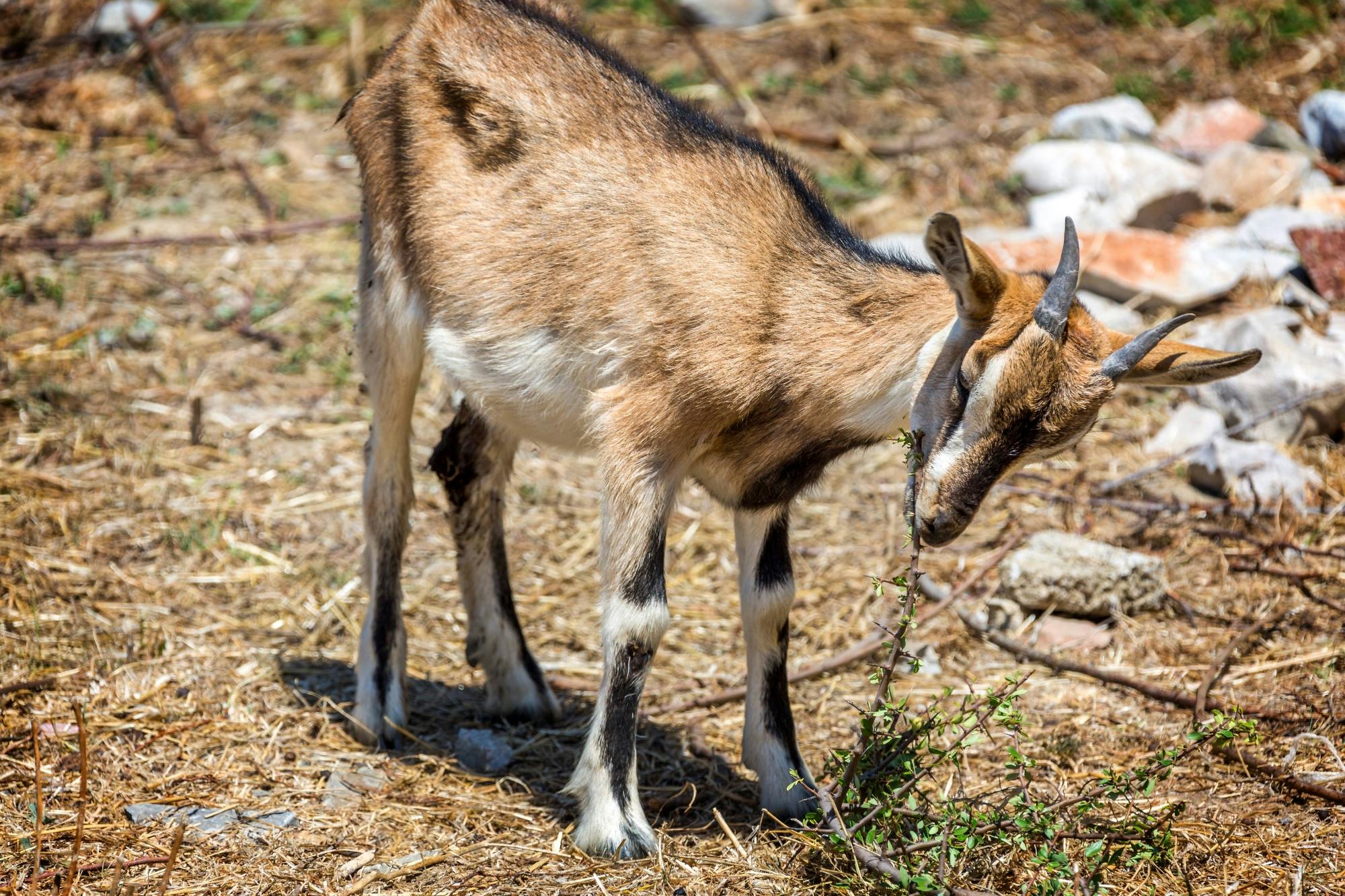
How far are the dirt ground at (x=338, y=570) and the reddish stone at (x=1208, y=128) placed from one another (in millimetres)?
537

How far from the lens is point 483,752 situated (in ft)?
16.0

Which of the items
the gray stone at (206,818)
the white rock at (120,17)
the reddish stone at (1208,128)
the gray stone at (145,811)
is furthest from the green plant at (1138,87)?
the gray stone at (145,811)

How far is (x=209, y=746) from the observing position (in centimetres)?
468

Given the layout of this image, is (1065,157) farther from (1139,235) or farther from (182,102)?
(182,102)

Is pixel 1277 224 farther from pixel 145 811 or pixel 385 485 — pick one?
pixel 145 811

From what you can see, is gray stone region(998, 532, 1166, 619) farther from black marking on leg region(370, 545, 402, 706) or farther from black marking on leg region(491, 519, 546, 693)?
black marking on leg region(370, 545, 402, 706)

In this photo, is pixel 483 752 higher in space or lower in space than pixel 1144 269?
higher

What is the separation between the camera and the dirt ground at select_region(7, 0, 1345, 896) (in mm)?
4215

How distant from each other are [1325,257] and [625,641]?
575 cm

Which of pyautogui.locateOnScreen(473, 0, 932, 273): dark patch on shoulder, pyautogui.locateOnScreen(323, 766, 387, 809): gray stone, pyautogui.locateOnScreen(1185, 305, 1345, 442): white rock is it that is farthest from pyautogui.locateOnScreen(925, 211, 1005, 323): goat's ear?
pyautogui.locateOnScreen(1185, 305, 1345, 442): white rock

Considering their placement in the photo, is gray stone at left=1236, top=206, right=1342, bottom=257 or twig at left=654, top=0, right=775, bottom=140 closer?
gray stone at left=1236, top=206, right=1342, bottom=257

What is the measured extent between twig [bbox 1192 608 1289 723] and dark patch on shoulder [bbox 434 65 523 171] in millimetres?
3328

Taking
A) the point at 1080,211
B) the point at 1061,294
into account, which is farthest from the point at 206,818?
the point at 1080,211

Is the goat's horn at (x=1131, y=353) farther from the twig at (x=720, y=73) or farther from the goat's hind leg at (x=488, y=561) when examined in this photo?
the twig at (x=720, y=73)
